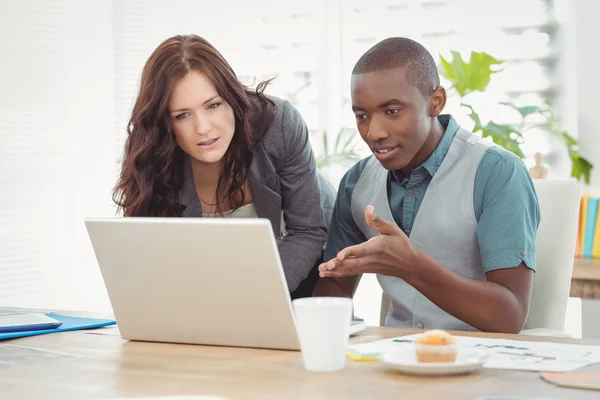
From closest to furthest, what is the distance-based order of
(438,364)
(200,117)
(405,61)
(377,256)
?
(438,364) < (377,256) < (405,61) < (200,117)

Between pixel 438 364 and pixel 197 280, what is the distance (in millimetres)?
419

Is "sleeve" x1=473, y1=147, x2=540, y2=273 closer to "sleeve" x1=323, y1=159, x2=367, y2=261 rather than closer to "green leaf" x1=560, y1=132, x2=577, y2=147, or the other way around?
"sleeve" x1=323, y1=159, x2=367, y2=261

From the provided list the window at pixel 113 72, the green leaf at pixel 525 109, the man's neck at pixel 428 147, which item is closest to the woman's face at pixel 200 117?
the man's neck at pixel 428 147

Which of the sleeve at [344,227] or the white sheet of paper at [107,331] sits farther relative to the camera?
the sleeve at [344,227]

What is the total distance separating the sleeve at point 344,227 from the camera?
2098mm

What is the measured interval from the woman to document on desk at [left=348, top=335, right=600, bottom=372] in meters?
0.74

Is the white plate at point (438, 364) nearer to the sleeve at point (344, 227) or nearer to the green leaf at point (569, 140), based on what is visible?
the sleeve at point (344, 227)

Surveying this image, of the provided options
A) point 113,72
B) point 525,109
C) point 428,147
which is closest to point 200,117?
point 428,147

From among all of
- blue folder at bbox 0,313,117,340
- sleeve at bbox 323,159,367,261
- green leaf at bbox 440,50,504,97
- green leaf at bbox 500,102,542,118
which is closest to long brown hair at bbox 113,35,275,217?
sleeve at bbox 323,159,367,261

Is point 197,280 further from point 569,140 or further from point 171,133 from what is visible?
point 569,140

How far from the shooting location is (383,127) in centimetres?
188

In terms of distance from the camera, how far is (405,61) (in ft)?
6.29

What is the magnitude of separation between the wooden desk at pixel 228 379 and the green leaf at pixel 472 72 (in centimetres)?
241

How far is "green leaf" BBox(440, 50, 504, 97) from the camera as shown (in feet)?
11.9
